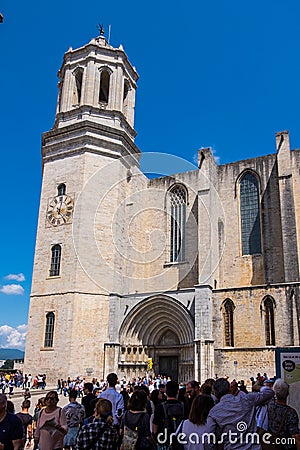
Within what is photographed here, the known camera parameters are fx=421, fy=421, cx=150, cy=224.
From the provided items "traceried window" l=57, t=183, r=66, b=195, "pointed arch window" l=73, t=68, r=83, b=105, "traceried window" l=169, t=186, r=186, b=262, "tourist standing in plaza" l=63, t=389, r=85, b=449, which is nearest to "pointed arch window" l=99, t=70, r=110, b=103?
"pointed arch window" l=73, t=68, r=83, b=105

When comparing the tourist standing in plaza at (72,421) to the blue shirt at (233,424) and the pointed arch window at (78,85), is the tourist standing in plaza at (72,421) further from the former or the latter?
the pointed arch window at (78,85)

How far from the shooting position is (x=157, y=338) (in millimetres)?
21406

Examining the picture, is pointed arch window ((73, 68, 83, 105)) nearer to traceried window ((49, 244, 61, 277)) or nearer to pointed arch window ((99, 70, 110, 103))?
pointed arch window ((99, 70, 110, 103))

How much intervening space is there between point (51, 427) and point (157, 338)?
17133 mm

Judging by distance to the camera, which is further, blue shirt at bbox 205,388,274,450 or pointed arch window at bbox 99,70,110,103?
pointed arch window at bbox 99,70,110,103

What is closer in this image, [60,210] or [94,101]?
[60,210]

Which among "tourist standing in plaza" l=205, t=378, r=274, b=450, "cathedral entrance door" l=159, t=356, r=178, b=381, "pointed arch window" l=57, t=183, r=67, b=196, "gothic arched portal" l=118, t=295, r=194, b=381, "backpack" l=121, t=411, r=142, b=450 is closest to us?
"tourist standing in plaza" l=205, t=378, r=274, b=450

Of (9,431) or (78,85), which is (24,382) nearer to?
(78,85)

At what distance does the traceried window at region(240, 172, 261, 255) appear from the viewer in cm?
2250

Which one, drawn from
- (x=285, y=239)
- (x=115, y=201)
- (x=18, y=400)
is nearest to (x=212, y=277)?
(x=285, y=239)

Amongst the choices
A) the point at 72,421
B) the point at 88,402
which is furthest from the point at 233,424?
the point at 88,402

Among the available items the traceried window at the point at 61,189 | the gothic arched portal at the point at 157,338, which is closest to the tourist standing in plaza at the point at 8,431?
the gothic arched portal at the point at 157,338

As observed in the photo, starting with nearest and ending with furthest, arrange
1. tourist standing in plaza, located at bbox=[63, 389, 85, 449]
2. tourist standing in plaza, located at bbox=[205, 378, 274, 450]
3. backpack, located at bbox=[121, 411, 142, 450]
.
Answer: tourist standing in plaza, located at bbox=[205, 378, 274, 450] < backpack, located at bbox=[121, 411, 142, 450] < tourist standing in plaza, located at bbox=[63, 389, 85, 449]

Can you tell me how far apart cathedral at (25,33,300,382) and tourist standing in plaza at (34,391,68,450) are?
46.3ft
